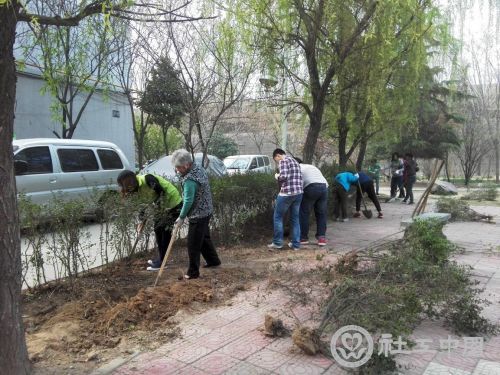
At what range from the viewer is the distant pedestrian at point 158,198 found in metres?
5.30

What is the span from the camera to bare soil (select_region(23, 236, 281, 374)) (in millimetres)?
3369

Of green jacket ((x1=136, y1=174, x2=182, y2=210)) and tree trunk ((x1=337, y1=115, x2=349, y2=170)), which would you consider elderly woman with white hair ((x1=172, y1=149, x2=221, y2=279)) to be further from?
tree trunk ((x1=337, y1=115, x2=349, y2=170))

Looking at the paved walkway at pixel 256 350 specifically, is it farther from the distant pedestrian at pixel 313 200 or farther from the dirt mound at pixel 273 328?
the distant pedestrian at pixel 313 200

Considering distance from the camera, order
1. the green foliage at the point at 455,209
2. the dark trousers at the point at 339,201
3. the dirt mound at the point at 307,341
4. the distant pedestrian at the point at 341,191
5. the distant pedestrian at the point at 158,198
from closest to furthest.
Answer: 1. the dirt mound at the point at 307,341
2. the distant pedestrian at the point at 158,198
3. the distant pedestrian at the point at 341,191
4. the dark trousers at the point at 339,201
5. the green foliage at the point at 455,209

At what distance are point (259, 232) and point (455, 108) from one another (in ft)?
77.1

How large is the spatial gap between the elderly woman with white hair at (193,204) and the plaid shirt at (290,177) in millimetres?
1832

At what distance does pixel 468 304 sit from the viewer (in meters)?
3.77

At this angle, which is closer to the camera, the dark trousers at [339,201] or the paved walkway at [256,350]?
the paved walkway at [256,350]

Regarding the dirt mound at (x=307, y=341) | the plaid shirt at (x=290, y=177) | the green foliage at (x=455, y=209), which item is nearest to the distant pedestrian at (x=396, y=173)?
the green foliage at (x=455, y=209)

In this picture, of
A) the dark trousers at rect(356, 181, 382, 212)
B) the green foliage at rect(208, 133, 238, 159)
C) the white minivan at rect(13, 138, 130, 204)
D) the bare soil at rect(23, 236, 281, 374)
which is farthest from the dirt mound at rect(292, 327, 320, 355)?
the green foliage at rect(208, 133, 238, 159)

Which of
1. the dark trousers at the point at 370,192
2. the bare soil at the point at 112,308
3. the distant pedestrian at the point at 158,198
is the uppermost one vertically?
the distant pedestrian at the point at 158,198

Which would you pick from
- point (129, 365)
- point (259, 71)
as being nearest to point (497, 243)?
point (259, 71)

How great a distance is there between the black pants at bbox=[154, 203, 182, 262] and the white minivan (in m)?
2.43

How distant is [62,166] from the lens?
29.8 ft
